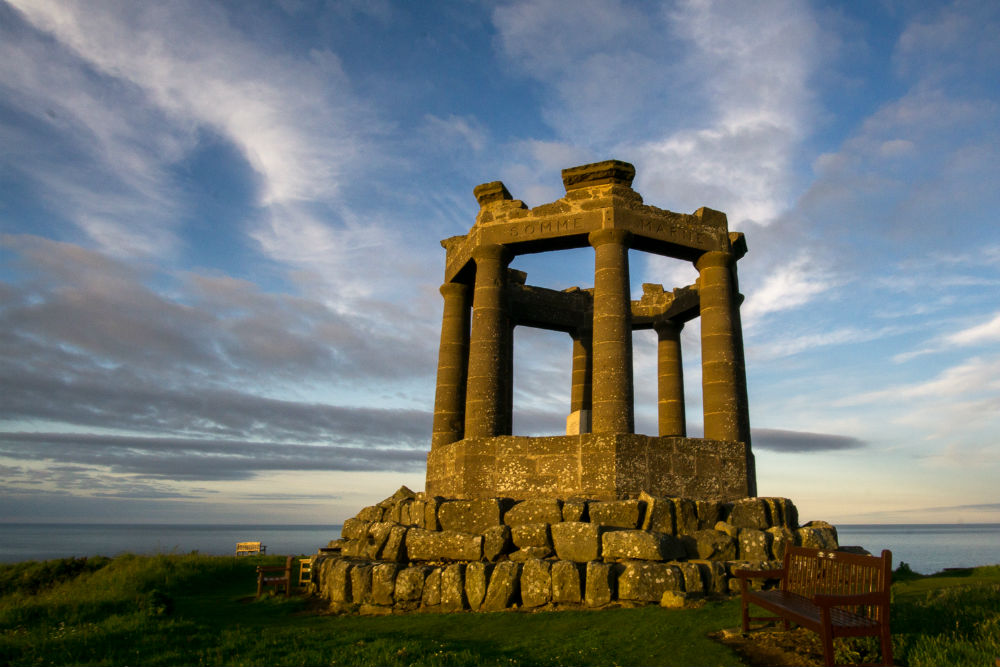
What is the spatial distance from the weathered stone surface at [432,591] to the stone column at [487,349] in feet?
13.4

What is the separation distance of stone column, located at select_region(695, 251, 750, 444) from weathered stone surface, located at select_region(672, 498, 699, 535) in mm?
3047

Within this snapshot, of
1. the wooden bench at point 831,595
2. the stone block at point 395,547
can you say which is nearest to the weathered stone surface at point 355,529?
the stone block at point 395,547

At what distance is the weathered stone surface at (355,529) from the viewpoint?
14.4 meters

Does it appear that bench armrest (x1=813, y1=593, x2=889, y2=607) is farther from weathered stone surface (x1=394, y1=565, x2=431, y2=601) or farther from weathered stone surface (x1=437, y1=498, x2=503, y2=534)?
weathered stone surface (x1=437, y1=498, x2=503, y2=534)

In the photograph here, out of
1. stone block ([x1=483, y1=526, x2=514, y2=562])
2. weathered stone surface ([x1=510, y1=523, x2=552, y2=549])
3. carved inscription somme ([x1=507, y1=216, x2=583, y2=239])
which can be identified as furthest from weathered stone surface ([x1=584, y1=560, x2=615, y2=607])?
carved inscription somme ([x1=507, y1=216, x2=583, y2=239])

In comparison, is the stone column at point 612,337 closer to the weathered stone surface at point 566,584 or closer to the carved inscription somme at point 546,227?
the carved inscription somme at point 546,227

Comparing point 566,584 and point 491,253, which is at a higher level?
Answer: point 491,253

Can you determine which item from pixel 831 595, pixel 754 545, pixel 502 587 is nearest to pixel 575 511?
pixel 502 587

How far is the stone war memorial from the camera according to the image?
11047 mm

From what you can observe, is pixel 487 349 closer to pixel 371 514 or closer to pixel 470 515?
pixel 470 515

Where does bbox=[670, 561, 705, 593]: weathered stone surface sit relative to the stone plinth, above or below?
below

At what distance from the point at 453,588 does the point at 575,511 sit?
105 inches

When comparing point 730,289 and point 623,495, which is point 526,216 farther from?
point 623,495

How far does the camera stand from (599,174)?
16125mm
